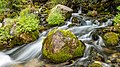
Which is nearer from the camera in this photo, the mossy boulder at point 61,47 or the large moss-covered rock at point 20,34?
the mossy boulder at point 61,47

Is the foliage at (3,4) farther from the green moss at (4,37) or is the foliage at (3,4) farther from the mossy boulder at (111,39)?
the mossy boulder at (111,39)

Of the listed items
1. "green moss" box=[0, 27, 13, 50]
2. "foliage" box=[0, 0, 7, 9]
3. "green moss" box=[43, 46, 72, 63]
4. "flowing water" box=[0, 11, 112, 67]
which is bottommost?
"green moss" box=[43, 46, 72, 63]

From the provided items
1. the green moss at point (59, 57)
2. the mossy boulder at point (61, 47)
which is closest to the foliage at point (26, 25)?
the mossy boulder at point (61, 47)

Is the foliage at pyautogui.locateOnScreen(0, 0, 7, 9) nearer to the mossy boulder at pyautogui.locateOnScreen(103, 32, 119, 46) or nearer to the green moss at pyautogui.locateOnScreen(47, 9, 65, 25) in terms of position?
the green moss at pyautogui.locateOnScreen(47, 9, 65, 25)

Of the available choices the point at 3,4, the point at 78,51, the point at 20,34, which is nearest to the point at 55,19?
the point at 20,34

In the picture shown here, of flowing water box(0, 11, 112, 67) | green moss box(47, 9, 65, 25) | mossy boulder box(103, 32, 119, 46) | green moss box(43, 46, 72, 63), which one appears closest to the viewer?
green moss box(43, 46, 72, 63)

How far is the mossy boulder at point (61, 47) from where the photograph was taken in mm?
6742

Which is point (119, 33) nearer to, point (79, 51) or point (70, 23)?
point (79, 51)

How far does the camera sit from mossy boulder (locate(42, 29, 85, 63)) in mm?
6742

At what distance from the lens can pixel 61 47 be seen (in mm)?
6805

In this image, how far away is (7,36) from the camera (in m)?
8.58

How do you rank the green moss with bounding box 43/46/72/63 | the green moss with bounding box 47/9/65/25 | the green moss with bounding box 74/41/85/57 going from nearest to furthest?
the green moss with bounding box 43/46/72/63, the green moss with bounding box 74/41/85/57, the green moss with bounding box 47/9/65/25

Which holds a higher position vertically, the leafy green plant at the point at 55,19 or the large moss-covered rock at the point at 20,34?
the leafy green plant at the point at 55,19

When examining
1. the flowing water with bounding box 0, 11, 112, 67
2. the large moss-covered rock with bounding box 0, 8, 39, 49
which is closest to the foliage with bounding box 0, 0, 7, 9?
the large moss-covered rock with bounding box 0, 8, 39, 49
